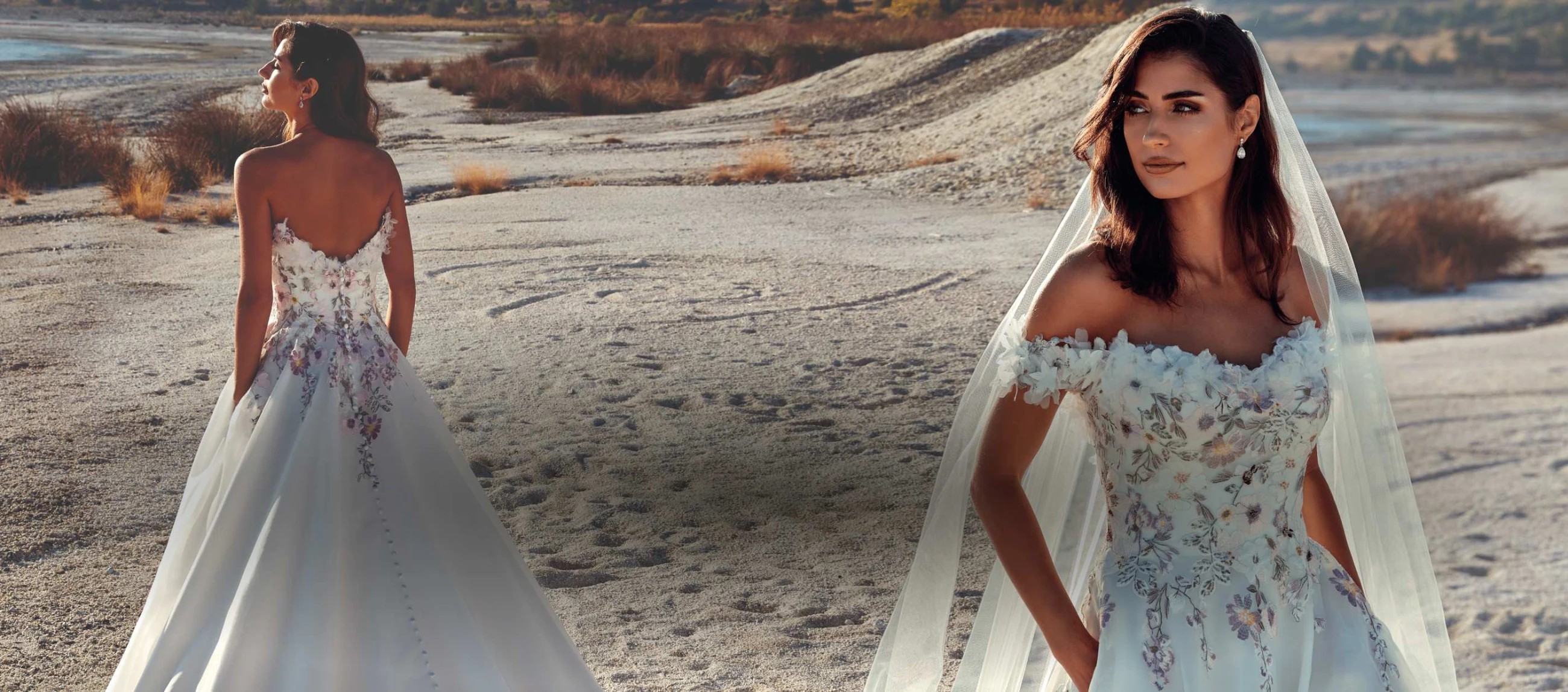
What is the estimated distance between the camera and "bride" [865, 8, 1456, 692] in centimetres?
123

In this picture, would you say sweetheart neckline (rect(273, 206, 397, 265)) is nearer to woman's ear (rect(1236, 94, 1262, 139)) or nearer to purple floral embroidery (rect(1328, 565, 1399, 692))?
woman's ear (rect(1236, 94, 1262, 139))

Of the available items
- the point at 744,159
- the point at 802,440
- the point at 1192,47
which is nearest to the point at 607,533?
the point at 802,440

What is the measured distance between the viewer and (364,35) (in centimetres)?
317

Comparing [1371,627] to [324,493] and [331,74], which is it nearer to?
[324,493]

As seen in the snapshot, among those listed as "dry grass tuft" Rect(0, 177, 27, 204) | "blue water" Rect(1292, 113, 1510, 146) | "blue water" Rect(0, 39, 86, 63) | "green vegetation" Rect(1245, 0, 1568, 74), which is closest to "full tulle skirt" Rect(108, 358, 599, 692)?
"dry grass tuft" Rect(0, 177, 27, 204)

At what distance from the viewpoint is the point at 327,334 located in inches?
78.7

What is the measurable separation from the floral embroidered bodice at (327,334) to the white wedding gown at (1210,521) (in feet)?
3.73

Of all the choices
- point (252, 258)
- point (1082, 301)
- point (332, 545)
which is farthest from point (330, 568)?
point (1082, 301)

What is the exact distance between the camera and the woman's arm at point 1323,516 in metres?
1.40

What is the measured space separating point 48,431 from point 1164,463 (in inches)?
102

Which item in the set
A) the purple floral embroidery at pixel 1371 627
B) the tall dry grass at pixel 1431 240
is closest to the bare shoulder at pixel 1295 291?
the purple floral embroidery at pixel 1371 627

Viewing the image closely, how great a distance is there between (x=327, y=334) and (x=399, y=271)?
0.18 m

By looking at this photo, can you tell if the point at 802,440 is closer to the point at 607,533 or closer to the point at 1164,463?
the point at 607,533

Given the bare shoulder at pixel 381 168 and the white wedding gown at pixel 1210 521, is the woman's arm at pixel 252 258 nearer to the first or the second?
the bare shoulder at pixel 381 168
